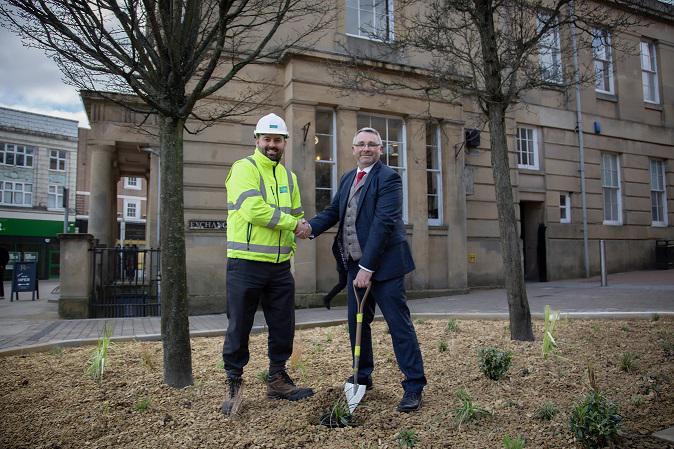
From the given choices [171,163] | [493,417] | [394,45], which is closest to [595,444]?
[493,417]

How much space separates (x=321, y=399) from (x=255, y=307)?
0.88 metres

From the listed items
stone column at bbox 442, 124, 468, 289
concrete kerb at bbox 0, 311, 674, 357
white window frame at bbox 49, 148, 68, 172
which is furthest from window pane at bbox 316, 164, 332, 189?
white window frame at bbox 49, 148, 68, 172

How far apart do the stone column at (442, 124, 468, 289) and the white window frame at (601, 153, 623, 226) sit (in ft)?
25.0

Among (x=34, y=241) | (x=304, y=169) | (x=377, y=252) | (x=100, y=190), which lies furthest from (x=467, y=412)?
(x=34, y=241)

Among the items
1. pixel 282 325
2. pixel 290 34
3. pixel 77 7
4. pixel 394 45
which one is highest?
pixel 290 34

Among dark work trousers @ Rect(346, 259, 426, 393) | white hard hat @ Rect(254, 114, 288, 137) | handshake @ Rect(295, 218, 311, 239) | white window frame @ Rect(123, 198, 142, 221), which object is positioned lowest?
dark work trousers @ Rect(346, 259, 426, 393)

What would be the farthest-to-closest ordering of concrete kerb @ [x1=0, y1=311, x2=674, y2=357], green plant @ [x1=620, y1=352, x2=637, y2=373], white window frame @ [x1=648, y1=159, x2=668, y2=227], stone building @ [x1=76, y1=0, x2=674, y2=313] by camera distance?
white window frame @ [x1=648, y1=159, x2=668, y2=227] → stone building @ [x1=76, y1=0, x2=674, y2=313] → concrete kerb @ [x1=0, y1=311, x2=674, y2=357] → green plant @ [x1=620, y1=352, x2=637, y2=373]

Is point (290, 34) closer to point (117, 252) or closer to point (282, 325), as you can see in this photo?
point (117, 252)

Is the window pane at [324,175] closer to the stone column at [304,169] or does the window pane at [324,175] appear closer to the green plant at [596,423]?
the stone column at [304,169]

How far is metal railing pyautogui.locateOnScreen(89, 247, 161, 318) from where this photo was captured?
10.3 m

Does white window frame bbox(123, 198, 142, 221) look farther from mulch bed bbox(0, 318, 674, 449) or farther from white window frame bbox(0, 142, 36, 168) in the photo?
mulch bed bbox(0, 318, 674, 449)

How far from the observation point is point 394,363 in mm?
4863

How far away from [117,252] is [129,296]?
40.5 inches

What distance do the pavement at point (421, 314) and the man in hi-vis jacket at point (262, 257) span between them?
10.1 feet
